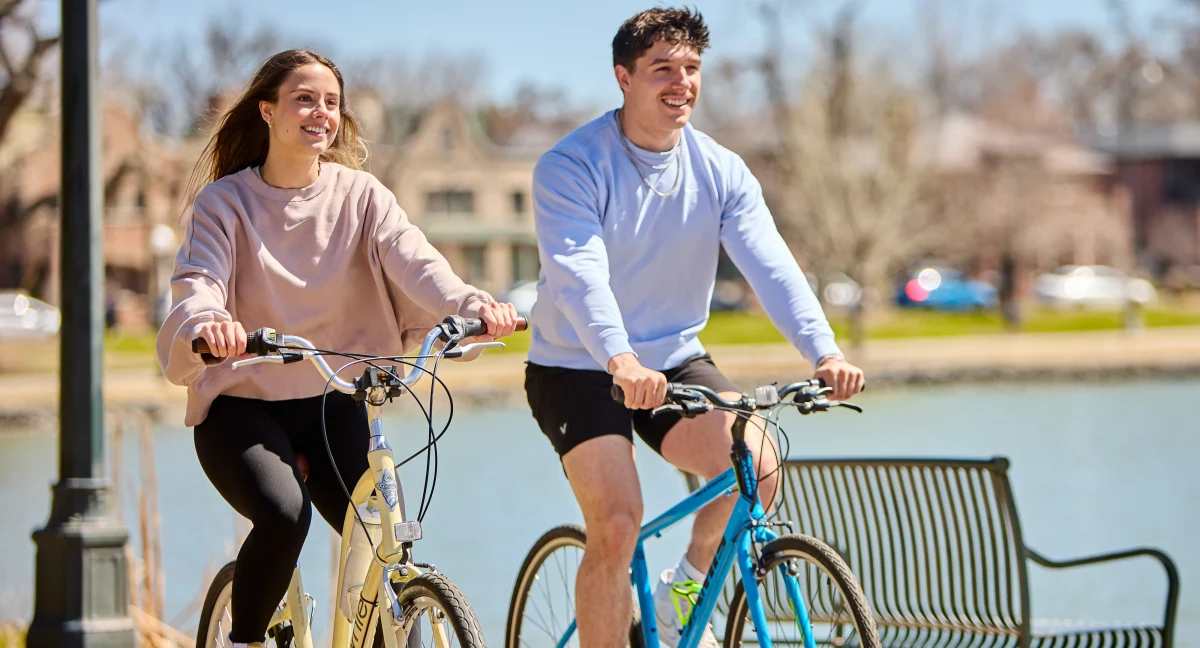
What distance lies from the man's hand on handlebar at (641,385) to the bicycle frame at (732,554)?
0.94ft

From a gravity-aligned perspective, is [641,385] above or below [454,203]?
below

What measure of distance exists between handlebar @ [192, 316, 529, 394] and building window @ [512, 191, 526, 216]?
6478cm

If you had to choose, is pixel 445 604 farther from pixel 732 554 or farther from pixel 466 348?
pixel 732 554

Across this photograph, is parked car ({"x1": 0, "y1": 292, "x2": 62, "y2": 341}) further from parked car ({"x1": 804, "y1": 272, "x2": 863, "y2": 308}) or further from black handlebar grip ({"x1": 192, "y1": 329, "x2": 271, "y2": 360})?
black handlebar grip ({"x1": 192, "y1": 329, "x2": 271, "y2": 360})

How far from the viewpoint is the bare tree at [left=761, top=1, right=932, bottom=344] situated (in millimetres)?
46406

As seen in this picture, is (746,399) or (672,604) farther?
(672,604)

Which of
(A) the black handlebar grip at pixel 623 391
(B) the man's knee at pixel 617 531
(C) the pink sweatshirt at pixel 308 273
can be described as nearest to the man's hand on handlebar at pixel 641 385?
(A) the black handlebar grip at pixel 623 391

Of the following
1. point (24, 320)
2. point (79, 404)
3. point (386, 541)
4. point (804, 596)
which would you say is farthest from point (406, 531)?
point (24, 320)

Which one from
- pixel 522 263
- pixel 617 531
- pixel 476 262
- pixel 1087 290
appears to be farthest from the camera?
pixel 522 263

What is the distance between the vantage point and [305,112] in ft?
12.6

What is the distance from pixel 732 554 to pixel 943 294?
5411 cm

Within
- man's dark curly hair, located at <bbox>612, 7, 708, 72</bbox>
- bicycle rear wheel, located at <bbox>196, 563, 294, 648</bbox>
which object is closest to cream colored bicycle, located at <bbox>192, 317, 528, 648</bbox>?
bicycle rear wheel, located at <bbox>196, 563, 294, 648</bbox>

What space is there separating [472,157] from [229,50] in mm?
28751

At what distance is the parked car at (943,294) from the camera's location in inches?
2229
